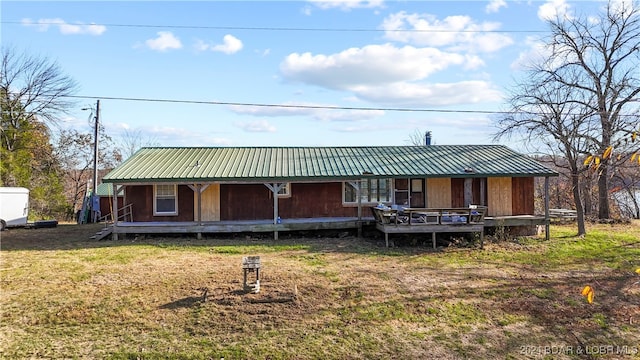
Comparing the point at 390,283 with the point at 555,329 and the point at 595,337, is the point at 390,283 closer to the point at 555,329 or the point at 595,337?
the point at 555,329

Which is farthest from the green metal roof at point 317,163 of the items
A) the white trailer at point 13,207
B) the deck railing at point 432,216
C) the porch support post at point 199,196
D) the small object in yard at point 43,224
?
the white trailer at point 13,207

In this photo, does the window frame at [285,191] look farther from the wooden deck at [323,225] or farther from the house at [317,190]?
the wooden deck at [323,225]

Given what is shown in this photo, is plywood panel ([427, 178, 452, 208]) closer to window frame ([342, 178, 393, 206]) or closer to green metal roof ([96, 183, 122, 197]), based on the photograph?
window frame ([342, 178, 393, 206])

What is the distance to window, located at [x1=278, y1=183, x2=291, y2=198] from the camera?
17.2 m

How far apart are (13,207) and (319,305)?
17.1 metres

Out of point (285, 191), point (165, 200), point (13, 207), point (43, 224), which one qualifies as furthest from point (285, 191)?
point (13, 207)

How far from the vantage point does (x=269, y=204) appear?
56.7 feet

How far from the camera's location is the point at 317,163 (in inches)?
691

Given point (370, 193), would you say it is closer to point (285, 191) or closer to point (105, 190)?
point (285, 191)

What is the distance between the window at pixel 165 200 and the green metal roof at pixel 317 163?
879mm

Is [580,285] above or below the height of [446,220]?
below

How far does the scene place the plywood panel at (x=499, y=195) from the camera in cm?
1723

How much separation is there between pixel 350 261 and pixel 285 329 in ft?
16.7

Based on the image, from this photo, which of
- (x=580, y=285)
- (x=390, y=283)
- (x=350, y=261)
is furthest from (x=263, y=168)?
(x=580, y=285)
